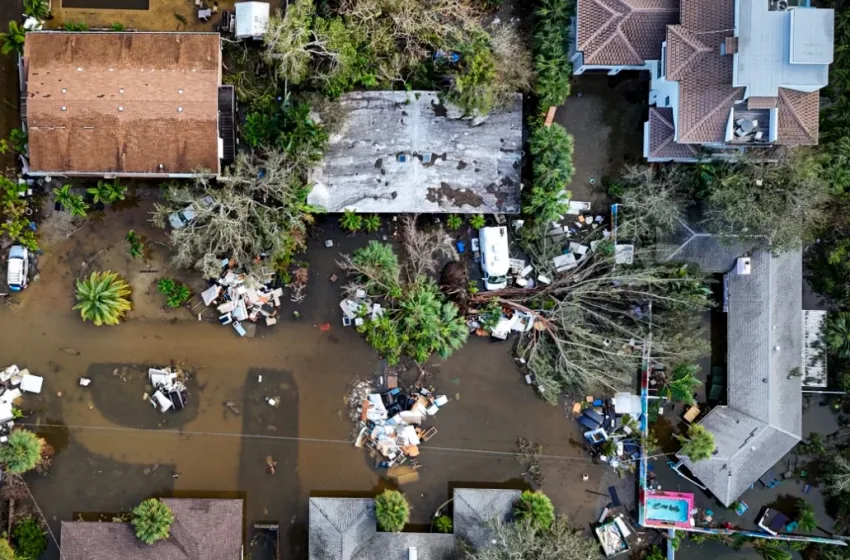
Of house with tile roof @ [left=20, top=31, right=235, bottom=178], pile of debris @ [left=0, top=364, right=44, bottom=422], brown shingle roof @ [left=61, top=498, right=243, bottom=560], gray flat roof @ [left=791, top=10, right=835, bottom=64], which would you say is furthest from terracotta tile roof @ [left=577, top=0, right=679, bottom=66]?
pile of debris @ [left=0, top=364, right=44, bottom=422]

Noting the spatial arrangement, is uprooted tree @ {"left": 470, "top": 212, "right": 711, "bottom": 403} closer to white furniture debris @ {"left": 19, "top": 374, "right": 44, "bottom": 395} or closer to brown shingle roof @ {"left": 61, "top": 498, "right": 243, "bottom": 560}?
brown shingle roof @ {"left": 61, "top": 498, "right": 243, "bottom": 560}

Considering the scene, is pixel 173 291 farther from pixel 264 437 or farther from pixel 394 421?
pixel 394 421

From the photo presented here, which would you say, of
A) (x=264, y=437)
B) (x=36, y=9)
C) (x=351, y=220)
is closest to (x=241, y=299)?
(x=351, y=220)

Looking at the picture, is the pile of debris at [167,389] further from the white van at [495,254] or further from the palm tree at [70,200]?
the white van at [495,254]

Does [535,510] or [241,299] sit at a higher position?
[241,299]

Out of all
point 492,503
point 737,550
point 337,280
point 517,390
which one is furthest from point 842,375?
point 337,280

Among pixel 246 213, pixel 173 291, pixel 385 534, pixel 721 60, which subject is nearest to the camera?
pixel 721 60
